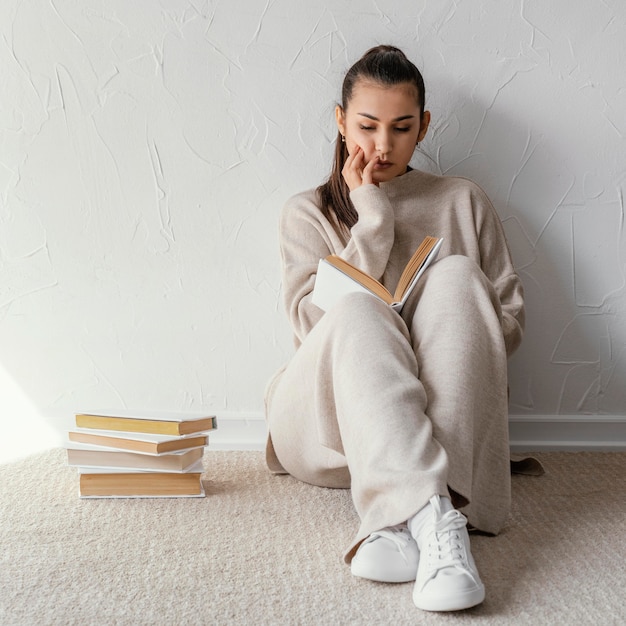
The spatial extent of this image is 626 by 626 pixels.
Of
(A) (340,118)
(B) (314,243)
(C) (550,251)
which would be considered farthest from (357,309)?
(C) (550,251)

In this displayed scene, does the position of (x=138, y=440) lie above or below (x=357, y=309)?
below

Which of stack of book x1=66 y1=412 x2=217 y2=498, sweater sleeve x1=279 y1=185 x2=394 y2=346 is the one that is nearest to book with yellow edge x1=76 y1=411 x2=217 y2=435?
stack of book x1=66 y1=412 x2=217 y2=498

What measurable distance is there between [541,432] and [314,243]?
2.30ft

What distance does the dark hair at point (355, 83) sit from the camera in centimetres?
159

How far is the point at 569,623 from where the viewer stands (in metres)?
0.93

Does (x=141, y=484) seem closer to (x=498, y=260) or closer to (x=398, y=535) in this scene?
(x=398, y=535)

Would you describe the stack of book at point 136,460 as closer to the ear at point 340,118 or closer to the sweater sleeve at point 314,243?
the sweater sleeve at point 314,243

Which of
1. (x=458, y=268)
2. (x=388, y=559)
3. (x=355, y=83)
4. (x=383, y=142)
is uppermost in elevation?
(x=355, y=83)

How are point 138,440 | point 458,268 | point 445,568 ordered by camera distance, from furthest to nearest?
point 138,440 → point 458,268 → point 445,568

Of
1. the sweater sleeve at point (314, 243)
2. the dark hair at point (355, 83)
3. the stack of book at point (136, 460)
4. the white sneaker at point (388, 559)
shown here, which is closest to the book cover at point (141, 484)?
the stack of book at point (136, 460)

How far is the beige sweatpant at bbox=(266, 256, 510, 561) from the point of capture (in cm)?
107

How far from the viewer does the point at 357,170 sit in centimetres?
164

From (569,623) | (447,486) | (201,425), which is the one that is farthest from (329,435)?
(569,623)

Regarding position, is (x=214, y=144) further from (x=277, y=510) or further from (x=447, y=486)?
(x=447, y=486)
